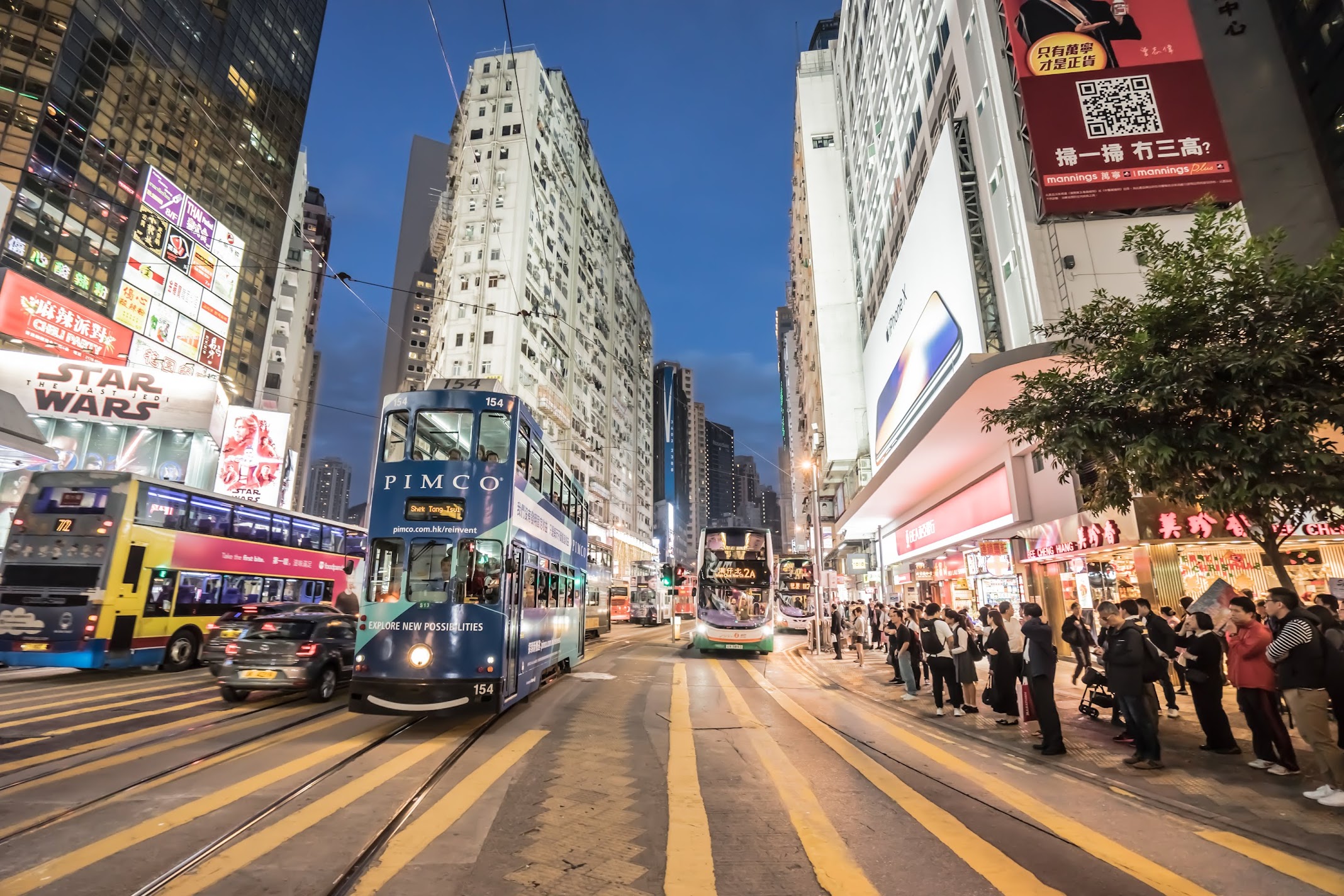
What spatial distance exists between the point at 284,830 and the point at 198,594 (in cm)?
1327

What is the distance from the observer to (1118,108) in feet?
53.0

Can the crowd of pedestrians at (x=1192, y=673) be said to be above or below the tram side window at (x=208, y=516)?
below

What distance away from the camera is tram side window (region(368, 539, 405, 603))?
27.9 ft

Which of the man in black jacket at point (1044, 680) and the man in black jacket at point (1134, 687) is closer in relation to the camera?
the man in black jacket at point (1134, 687)

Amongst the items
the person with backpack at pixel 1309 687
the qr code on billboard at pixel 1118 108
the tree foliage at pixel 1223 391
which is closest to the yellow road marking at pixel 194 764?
the tree foliage at pixel 1223 391

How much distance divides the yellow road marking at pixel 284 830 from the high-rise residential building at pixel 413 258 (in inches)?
3685

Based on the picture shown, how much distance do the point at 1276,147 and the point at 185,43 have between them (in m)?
69.8

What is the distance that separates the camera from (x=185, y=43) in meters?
49.9

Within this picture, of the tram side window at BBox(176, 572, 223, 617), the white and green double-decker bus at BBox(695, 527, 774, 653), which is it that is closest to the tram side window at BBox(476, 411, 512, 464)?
the tram side window at BBox(176, 572, 223, 617)

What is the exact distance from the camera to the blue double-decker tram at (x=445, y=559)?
328 inches

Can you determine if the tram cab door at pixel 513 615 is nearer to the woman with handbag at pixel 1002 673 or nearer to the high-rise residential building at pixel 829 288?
the woman with handbag at pixel 1002 673

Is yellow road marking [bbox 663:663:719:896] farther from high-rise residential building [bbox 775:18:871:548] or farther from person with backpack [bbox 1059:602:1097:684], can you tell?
high-rise residential building [bbox 775:18:871:548]

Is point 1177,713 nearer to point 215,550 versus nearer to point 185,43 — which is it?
point 215,550

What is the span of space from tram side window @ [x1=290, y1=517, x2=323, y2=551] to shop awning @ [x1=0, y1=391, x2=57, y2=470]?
7623 mm
